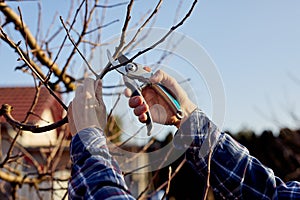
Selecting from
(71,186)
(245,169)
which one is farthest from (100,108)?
(245,169)

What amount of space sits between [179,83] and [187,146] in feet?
0.52

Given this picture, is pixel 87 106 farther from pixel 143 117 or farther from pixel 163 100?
pixel 163 100

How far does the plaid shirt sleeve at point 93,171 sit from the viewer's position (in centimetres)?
94

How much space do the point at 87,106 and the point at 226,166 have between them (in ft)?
1.53

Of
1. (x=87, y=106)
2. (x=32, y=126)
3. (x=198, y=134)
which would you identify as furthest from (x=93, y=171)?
(x=198, y=134)

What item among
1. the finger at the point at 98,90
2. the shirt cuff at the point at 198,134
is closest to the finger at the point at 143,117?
the finger at the point at 98,90

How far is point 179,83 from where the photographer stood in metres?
1.34

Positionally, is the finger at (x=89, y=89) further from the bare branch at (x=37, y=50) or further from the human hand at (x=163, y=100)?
the bare branch at (x=37, y=50)

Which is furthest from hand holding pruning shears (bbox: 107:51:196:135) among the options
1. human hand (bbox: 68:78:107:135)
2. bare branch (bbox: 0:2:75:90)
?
bare branch (bbox: 0:2:75:90)

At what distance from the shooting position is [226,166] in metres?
1.33

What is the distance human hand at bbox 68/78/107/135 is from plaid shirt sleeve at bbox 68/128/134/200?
19mm

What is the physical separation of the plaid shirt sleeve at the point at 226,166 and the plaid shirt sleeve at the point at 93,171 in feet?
1.19

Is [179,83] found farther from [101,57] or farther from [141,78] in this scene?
[101,57]

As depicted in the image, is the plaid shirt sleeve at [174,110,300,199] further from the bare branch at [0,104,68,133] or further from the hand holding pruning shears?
the bare branch at [0,104,68,133]
